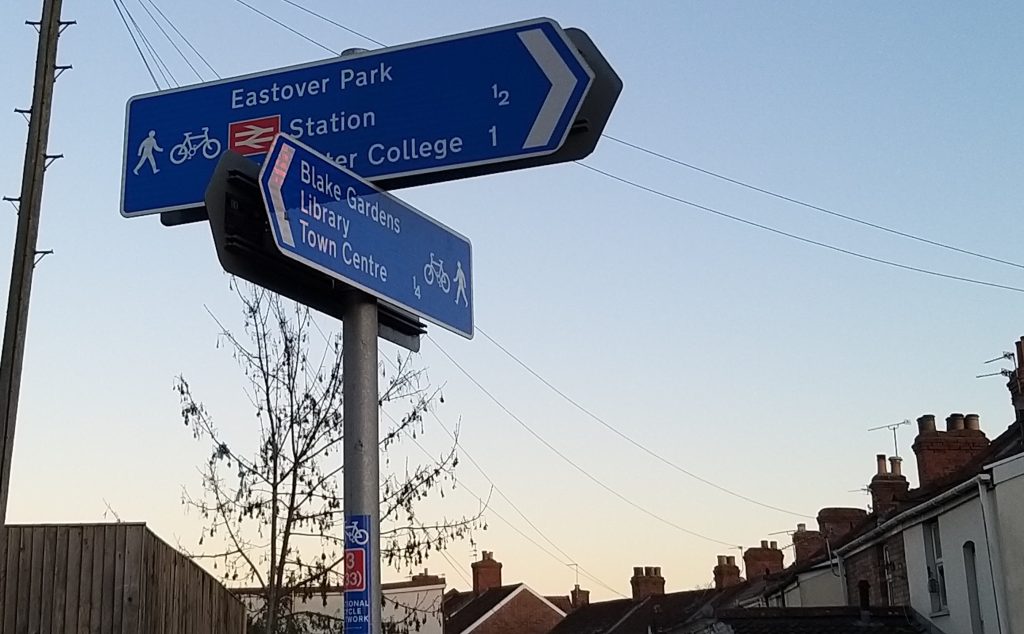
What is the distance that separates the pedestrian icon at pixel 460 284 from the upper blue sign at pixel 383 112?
0.51 m

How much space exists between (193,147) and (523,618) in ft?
156

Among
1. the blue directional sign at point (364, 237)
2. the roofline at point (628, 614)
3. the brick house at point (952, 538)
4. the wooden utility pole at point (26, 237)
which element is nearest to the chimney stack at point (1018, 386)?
the brick house at point (952, 538)

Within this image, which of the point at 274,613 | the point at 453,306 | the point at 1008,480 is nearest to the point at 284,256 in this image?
the point at 453,306

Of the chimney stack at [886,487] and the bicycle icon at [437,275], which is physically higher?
the chimney stack at [886,487]

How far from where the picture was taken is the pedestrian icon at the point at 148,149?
178 inches

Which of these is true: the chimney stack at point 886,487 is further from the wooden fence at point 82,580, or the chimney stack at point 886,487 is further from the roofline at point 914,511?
the wooden fence at point 82,580

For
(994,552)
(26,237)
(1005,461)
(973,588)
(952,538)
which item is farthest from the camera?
(952,538)

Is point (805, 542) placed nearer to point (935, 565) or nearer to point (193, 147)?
point (935, 565)

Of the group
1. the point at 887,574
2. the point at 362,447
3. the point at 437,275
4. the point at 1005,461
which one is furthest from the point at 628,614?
the point at 362,447

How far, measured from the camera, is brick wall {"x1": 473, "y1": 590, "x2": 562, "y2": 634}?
48812 millimetres

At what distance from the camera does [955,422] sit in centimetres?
2845

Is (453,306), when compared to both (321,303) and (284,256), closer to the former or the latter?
(321,303)

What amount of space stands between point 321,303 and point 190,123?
829mm

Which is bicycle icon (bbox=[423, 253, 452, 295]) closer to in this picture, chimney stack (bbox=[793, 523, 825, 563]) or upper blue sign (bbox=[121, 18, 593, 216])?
upper blue sign (bbox=[121, 18, 593, 216])
